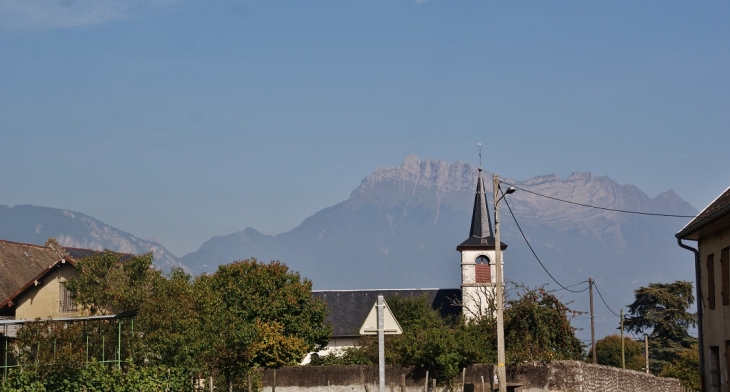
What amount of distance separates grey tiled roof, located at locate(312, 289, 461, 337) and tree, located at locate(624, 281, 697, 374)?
15.6 metres

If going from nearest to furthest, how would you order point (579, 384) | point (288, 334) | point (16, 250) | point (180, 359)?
point (180, 359) → point (579, 384) → point (288, 334) → point (16, 250)

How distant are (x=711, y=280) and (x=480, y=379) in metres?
9.67

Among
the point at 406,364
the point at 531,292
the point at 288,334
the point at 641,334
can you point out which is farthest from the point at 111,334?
the point at 641,334

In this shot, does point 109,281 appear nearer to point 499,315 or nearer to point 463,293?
point 499,315

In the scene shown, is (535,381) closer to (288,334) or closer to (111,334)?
(111,334)

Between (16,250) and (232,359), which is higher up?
(16,250)

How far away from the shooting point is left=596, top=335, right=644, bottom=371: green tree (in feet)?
252

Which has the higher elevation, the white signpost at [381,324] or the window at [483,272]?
the window at [483,272]

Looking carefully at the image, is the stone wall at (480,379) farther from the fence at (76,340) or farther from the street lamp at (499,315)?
the fence at (76,340)

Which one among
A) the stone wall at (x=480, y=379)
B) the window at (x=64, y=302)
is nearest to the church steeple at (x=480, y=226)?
the window at (x=64, y=302)

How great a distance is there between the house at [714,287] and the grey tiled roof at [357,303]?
170ft

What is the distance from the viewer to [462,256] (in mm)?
79625

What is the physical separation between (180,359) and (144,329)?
1533 millimetres

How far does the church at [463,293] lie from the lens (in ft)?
260
